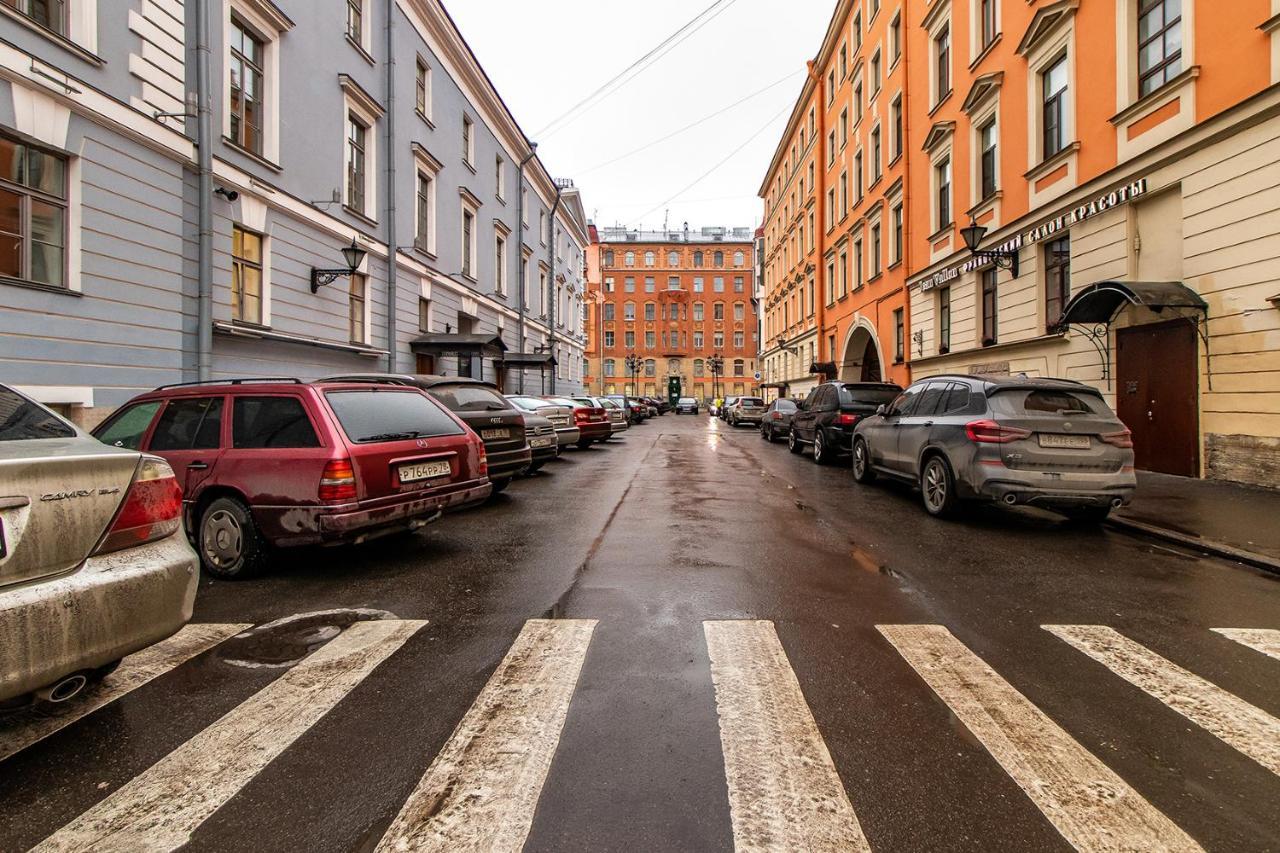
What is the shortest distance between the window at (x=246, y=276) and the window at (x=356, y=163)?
373cm

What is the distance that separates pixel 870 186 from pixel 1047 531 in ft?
70.0

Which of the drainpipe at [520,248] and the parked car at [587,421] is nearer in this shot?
the parked car at [587,421]

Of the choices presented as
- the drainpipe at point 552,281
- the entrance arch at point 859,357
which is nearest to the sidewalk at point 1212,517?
the entrance arch at point 859,357

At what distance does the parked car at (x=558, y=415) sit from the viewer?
1428 centimetres

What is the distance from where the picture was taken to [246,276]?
1255 cm

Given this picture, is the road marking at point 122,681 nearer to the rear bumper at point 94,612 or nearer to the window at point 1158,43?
the rear bumper at point 94,612

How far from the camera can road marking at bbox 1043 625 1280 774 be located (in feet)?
8.44

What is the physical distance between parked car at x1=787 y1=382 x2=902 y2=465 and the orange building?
9.13 meters

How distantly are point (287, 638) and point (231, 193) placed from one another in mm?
11167

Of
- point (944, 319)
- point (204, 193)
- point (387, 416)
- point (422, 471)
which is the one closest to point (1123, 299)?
point (944, 319)

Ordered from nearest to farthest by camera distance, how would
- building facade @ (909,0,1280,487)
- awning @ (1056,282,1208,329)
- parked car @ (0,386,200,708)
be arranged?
parked car @ (0,386,200,708) → building facade @ (909,0,1280,487) → awning @ (1056,282,1208,329)

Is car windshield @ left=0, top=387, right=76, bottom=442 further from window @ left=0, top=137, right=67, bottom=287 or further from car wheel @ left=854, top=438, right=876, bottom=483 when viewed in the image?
car wheel @ left=854, top=438, right=876, bottom=483

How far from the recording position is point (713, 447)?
1900 centimetres

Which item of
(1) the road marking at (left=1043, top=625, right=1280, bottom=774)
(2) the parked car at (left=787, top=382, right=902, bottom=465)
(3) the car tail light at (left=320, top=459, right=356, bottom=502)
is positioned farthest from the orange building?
(3) the car tail light at (left=320, top=459, right=356, bottom=502)
